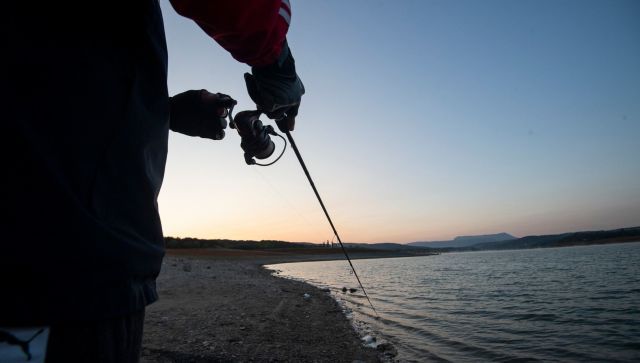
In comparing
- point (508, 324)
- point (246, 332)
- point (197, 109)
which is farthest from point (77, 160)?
point (508, 324)

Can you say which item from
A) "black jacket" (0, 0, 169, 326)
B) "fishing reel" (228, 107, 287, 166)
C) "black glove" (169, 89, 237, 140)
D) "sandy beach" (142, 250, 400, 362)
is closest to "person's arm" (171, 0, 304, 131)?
"black jacket" (0, 0, 169, 326)

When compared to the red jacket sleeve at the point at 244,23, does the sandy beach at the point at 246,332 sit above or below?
below

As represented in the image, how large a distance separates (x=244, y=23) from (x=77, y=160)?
2.07ft

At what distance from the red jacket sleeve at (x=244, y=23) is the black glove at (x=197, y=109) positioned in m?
0.74

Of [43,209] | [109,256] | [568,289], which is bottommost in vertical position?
[568,289]

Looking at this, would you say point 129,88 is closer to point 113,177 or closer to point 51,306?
point 113,177

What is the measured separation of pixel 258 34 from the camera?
3.97 feet

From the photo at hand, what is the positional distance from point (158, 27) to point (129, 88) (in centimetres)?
23

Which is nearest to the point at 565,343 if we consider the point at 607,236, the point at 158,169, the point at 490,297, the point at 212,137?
the point at 490,297

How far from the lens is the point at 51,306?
0.81m

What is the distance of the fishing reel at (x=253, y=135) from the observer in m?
2.32

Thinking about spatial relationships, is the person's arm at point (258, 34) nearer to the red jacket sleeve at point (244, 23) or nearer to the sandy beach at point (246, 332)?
the red jacket sleeve at point (244, 23)

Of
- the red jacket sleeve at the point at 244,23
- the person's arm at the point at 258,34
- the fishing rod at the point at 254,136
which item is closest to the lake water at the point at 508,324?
the fishing rod at the point at 254,136

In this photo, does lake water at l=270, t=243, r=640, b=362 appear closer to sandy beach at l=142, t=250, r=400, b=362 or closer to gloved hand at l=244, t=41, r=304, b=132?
sandy beach at l=142, t=250, r=400, b=362
